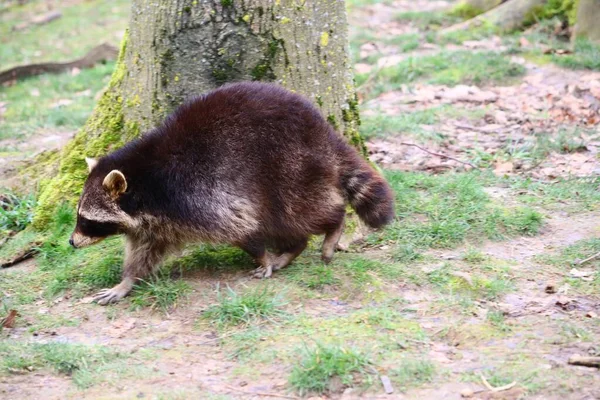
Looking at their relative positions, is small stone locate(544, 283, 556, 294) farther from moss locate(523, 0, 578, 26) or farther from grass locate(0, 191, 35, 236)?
moss locate(523, 0, 578, 26)

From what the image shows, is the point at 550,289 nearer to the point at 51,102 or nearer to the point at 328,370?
the point at 328,370

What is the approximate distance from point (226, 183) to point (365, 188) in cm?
100

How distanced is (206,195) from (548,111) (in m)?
4.53

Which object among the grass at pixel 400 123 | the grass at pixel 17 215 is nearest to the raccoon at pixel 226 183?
the grass at pixel 17 215

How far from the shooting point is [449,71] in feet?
31.1

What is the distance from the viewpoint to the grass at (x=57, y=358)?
4.32 meters

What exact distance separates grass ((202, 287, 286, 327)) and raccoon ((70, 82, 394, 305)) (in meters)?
0.46

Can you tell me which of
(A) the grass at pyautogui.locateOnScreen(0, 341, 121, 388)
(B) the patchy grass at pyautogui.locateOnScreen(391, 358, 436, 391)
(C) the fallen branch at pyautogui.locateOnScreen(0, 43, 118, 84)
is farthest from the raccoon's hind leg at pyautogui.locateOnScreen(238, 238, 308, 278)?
(C) the fallen branch at pyautogui.locateOnScreen(0, 43, 118, 84)

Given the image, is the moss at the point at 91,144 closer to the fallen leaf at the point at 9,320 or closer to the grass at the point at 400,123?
the fallen leaf at the point at 9,320

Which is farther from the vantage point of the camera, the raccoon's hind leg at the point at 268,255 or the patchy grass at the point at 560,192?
the patchy grass at the point at 560,192

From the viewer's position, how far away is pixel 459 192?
6359mm

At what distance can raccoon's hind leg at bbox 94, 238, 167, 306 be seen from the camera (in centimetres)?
520

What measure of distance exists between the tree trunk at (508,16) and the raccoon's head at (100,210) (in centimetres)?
736

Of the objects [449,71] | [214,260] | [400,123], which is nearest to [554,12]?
[449,71]
